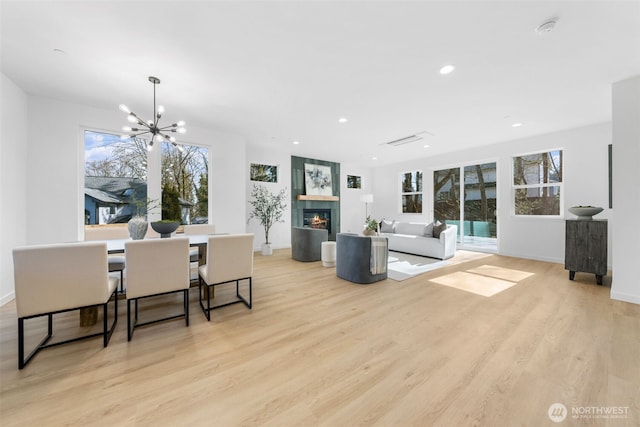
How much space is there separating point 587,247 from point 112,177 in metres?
7.61

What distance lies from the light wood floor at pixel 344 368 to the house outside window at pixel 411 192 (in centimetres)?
507

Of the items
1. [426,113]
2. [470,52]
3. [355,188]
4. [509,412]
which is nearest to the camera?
[509,412]

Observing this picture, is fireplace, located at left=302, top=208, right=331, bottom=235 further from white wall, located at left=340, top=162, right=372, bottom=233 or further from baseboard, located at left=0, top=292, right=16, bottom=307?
baseboard, located at left=0, top=292, right=16, bottom=307

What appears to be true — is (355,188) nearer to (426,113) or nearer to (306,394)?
(426,113)

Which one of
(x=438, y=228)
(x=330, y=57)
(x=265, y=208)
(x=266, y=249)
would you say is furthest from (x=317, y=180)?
(x=330, y=57)

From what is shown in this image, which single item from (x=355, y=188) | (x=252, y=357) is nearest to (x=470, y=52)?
(x=252, y=357)

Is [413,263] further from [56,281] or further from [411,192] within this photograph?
[56,281]

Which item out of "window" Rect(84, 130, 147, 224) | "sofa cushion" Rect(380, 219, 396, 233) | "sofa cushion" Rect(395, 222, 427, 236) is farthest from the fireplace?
"window" Rect(84, 130, 147, 224)

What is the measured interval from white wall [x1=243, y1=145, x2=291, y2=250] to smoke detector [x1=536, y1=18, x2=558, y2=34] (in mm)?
5509

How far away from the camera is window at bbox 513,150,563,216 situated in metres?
5.02

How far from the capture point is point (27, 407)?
4.42 ft

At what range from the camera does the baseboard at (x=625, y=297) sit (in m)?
2.78

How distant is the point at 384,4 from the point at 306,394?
2.84 meters

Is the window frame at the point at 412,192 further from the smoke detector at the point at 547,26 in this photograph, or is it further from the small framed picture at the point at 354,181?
the smoke detector at the point at 547,26
